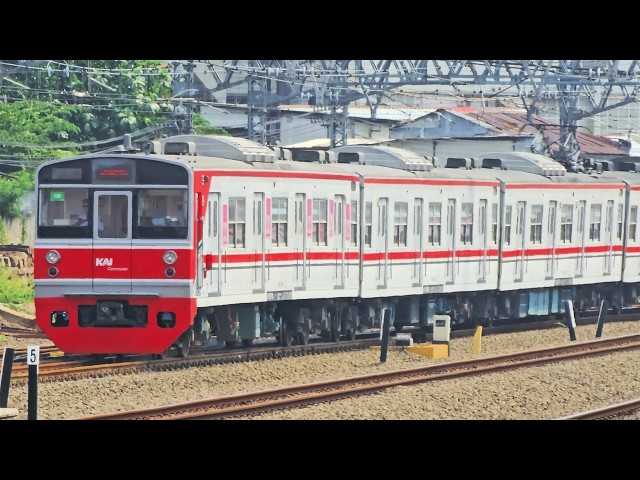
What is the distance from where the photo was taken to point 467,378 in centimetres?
1566

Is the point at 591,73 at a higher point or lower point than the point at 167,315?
higher

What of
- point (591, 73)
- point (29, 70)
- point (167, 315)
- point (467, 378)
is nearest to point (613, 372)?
point (467, 378)

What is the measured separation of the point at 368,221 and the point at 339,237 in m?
0.68

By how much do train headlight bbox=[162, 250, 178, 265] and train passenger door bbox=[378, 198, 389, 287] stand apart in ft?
14.6

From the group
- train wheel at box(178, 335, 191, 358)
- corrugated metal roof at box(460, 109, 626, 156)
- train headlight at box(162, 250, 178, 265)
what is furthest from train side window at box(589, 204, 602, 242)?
train headlight at box(162, 250, 178, 265)

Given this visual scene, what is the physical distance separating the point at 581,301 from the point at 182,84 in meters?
7.43

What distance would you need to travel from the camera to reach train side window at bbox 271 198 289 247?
53.1ft

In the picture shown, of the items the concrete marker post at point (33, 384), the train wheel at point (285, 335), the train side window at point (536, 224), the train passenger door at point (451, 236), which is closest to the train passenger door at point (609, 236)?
the train side window at point (536, 224)

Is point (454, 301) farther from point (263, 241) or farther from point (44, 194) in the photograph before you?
point (44, 194)

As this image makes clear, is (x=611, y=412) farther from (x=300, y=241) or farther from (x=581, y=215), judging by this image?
(x=581, y=215)

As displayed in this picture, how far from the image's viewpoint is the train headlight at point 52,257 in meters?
14.5

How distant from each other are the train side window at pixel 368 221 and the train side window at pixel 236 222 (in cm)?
273

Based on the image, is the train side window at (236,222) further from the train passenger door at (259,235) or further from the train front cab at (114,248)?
the train front cab at (114,248)

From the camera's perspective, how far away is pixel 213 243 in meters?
15.1
